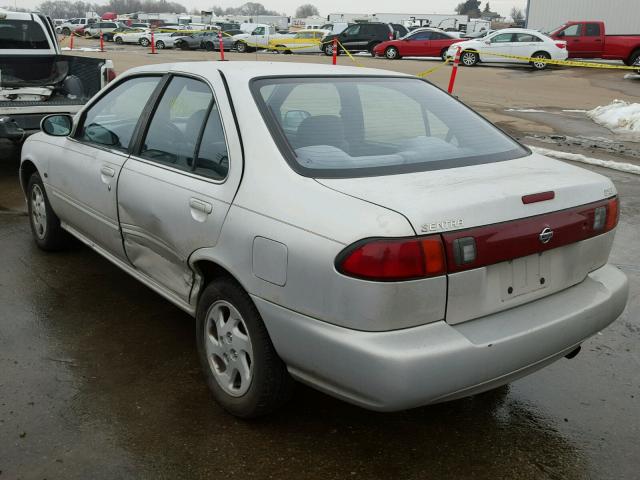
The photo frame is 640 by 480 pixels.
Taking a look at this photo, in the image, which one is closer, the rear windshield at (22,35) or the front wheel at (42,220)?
the front wheel at (42,220)

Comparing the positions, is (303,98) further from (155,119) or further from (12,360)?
(12,360)

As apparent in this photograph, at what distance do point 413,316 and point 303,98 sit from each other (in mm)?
1363

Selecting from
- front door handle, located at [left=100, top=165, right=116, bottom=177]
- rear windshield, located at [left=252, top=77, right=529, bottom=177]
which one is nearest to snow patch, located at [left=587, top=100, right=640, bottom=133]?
rear windshield, located at [left=252, top=77, right=529, bottom=177]

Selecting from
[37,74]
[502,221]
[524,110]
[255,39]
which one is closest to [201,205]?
[502,221]

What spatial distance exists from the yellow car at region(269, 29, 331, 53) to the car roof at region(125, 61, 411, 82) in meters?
32.3

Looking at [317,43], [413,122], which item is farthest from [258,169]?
[317,43]

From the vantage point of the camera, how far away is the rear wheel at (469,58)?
2634cm

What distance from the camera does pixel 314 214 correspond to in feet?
8.27

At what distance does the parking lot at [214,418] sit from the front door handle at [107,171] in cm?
92

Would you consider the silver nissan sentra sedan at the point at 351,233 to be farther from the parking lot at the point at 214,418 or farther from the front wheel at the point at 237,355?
the parking lot at the point at 214,418

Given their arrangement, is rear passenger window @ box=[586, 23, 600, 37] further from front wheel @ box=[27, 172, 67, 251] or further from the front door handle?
the front door handle

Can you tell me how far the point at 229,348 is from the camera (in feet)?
9.92

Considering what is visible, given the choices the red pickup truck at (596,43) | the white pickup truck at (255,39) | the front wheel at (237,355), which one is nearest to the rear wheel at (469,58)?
the red pickup truck at (596,43)

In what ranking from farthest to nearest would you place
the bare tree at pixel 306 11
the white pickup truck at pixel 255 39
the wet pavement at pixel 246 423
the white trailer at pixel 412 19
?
the bare tree at pixel 306 11 → the white trailer at pixel 412 19 → the white pickup truck at pixel 255 39 → the wet pavement at pixel 246 423
